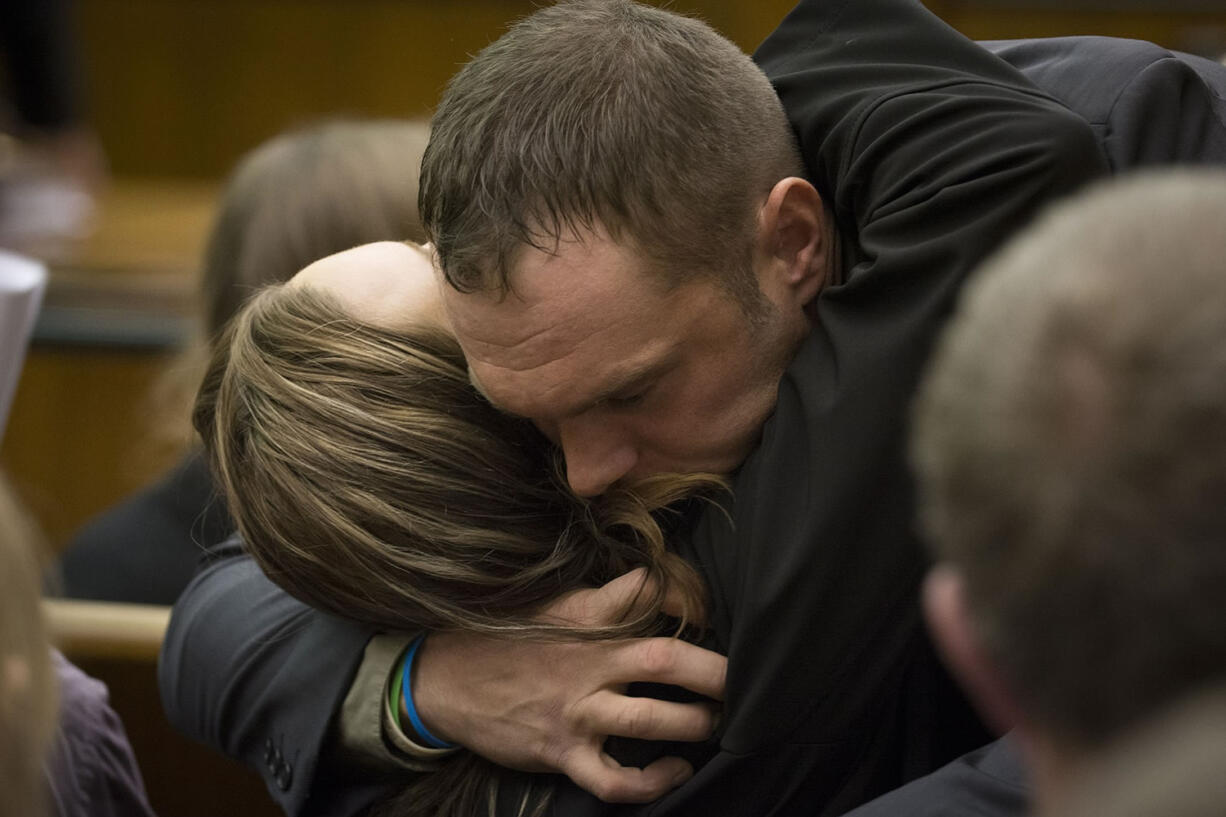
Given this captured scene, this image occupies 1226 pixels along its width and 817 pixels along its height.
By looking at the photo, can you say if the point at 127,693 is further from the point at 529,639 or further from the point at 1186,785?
the point at 1186,785

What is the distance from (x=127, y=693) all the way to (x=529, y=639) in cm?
101

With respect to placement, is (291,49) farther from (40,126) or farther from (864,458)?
(864,458)

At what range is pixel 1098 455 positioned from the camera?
0.62m

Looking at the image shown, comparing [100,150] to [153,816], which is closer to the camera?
[153,816]

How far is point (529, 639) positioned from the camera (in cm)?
153

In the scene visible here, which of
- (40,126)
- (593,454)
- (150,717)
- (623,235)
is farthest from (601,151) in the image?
(40,126)

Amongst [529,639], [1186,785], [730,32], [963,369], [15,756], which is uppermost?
[963,369]

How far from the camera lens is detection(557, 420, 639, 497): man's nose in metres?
1.47

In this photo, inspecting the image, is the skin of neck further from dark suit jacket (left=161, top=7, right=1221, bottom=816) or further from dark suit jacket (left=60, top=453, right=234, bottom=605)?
dark suit jacket (left=60, top=453, right=234, bottom=605)

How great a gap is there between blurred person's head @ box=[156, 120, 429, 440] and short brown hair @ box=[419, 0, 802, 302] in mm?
946

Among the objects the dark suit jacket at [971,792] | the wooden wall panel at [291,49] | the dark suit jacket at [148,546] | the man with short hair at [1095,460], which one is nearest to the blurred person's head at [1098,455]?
the man with short hair at [1095,460]

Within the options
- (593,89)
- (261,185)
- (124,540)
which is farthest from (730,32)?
(593,89)

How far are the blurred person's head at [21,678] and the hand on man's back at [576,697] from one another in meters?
0.59

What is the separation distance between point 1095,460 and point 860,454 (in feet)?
2.21
